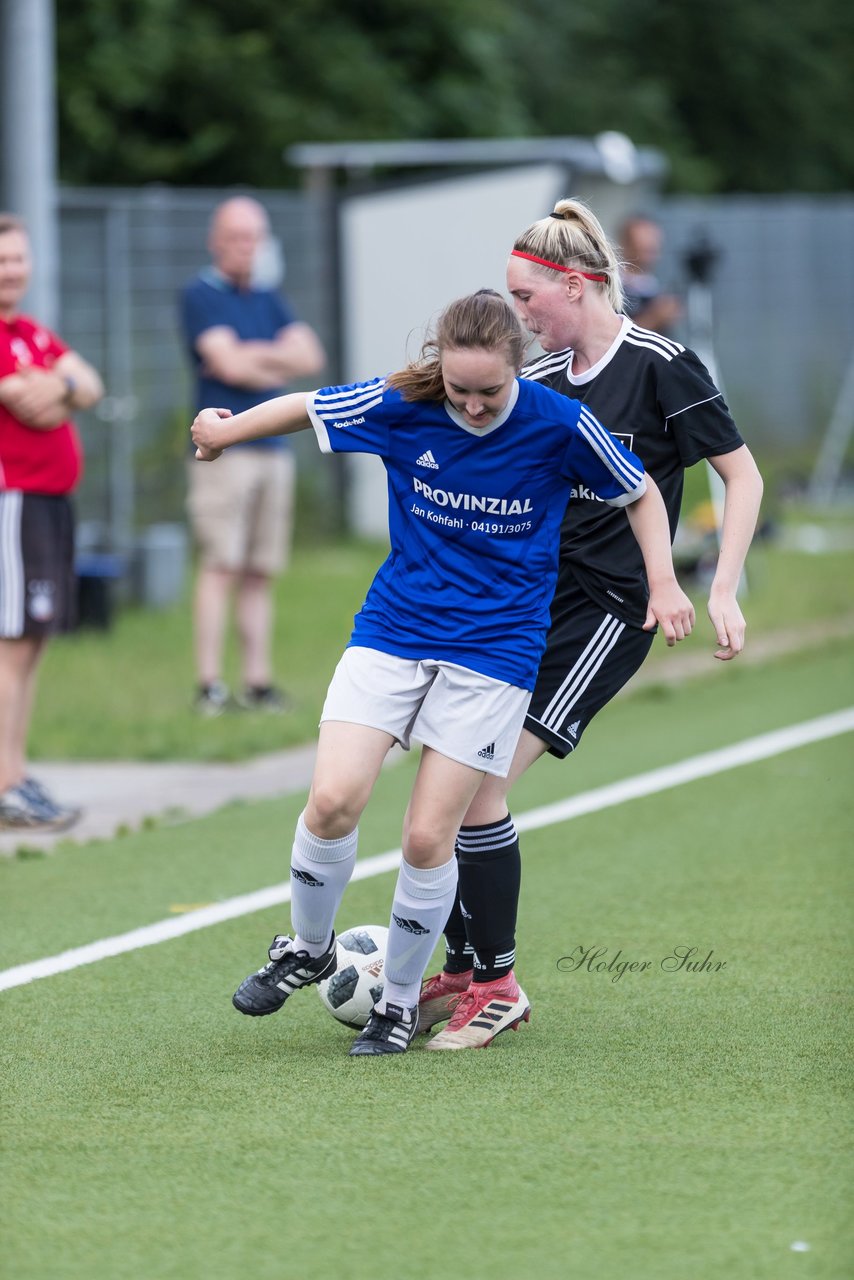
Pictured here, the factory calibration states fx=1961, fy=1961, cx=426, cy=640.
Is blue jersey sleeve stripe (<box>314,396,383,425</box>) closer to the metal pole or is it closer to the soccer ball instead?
the soccer ball

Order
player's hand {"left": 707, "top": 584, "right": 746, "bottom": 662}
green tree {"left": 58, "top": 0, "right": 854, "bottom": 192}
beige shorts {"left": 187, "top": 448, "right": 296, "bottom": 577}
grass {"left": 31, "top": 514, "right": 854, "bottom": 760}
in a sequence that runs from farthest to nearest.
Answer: green tree {"left": 58, "top": 0, "right": 854, "bottom": 192} → beige shorts {"left": 187, "top": 448, "right": 296, "bottom": 577} → grass {"left": 31, "top": 514, "right": 854, "bottom": 760} → player's hand {"left": 707, "top": 584, "right": 746, "bottom": 662}

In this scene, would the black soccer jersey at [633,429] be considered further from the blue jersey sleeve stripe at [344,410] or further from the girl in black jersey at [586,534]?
the blue jersey sleeve stripe at [344,410]

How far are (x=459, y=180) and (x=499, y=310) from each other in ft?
39.3

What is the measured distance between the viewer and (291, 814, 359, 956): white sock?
455cm

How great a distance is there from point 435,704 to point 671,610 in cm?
58

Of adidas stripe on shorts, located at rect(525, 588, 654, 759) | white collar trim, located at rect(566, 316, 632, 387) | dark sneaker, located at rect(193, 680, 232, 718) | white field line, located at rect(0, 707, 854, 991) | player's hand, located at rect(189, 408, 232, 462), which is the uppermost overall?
white collar trim, located at rect(566, 316, 632, 387)

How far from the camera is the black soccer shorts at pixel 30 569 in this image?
722 centimetres

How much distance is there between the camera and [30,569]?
7.25 m

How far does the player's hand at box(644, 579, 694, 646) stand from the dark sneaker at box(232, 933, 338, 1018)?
1113mm

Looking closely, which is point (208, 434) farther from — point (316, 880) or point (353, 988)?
point (353, 988)

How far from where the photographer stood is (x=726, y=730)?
30.6ft

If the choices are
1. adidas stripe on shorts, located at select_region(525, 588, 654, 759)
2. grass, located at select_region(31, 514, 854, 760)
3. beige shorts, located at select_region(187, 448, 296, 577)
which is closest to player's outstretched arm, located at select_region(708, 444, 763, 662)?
adidas stripe on shorts, located at select_region(525, 588, 654, 759)

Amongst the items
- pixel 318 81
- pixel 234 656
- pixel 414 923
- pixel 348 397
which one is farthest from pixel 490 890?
pixel 318 81

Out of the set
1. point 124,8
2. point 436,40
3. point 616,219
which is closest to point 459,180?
point 616,219
